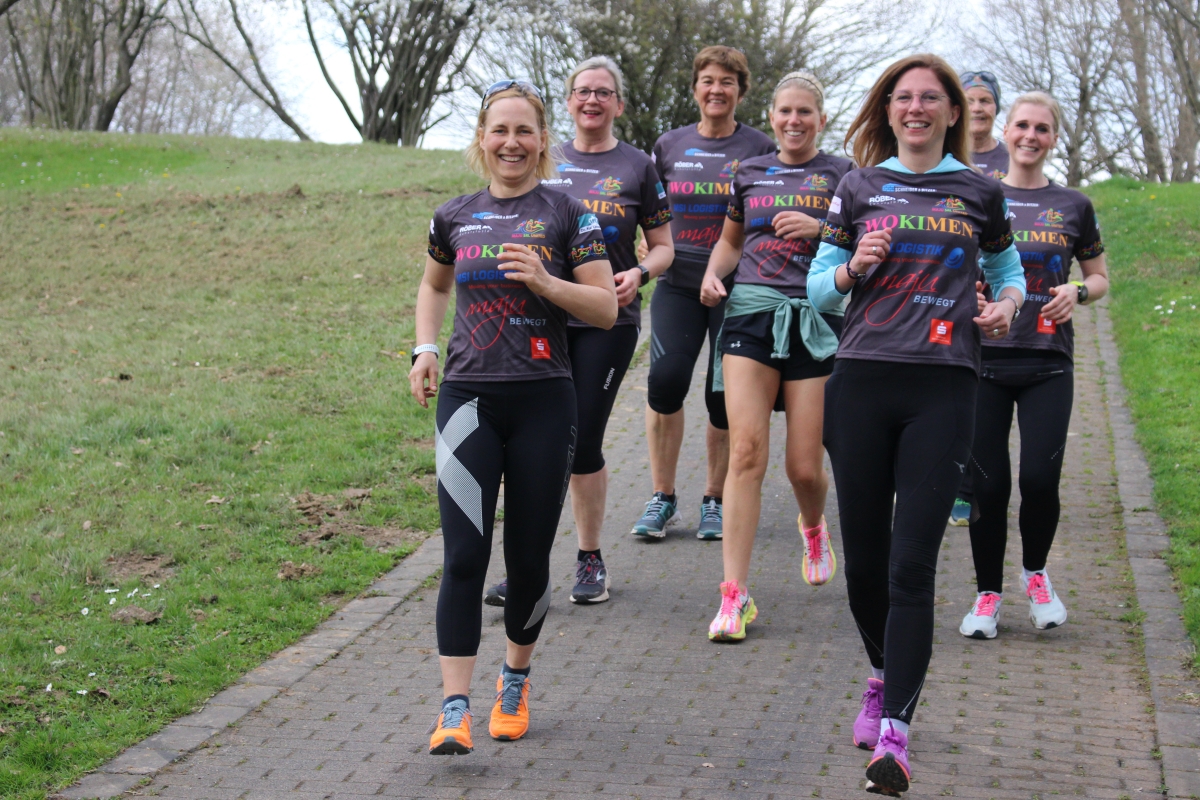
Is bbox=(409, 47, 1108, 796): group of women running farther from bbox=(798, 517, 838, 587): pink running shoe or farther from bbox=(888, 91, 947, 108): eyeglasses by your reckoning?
bbox=(798, 517, 838, 587): pink running shoe

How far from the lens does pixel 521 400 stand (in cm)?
418

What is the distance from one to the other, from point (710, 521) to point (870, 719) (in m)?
2.67

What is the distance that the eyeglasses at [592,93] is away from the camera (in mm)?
5793

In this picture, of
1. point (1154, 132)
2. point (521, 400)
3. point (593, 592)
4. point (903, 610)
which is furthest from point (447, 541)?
point (1154, 132)

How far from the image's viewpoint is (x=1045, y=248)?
17.8 ft

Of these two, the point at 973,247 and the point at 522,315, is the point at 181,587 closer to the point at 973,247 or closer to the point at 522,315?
the point at 522,315

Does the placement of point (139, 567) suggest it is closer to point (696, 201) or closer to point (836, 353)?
point (696, 201)

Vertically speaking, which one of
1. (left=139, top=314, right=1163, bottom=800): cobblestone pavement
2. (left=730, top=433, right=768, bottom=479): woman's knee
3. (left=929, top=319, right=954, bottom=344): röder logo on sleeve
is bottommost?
(left=139, top=314, right=1163, bottom=800): cobblestone pavement

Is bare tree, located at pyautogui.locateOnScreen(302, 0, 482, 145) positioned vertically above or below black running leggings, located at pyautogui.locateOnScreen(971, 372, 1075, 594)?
above

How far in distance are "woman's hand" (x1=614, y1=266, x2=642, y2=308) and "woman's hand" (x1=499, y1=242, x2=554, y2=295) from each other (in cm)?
119

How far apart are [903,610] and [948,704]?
998mm

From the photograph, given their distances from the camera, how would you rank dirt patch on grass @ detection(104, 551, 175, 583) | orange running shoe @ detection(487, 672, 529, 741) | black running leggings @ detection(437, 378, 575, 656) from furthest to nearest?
dirt patch on grass @ detection(104, 551, 175, 583) < orange running shoe @ detection(487, 672, 529, 741) < black running leggings @ detection(437, 378, 575, 656)

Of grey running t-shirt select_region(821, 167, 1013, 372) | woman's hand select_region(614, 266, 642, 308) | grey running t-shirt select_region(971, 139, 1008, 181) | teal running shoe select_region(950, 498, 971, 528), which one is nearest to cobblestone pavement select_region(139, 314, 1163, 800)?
teal running shoe select_region(950, 498, 971, 528)

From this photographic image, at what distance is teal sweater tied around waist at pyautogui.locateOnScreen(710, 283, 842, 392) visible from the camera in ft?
17.8
